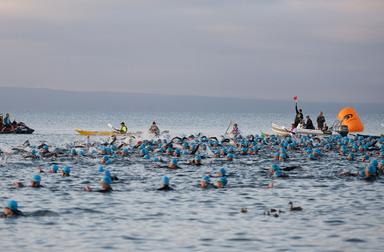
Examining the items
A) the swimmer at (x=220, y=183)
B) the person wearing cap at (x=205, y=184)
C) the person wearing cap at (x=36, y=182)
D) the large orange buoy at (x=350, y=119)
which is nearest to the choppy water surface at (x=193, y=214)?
the person wearing cap at (x=205, y=184)

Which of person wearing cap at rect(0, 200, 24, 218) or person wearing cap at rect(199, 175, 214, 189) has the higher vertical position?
person wearing cap at rect(199, 175, 214, 189)

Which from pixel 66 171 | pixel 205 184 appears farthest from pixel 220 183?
pixel 66 171

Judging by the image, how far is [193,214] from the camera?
2191 cm

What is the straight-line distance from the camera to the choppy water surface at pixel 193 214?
1755cm

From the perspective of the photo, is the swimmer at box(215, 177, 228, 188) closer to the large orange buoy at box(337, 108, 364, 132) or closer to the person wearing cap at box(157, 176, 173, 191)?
the person wearing cap at box(157, 176, 173, 191)

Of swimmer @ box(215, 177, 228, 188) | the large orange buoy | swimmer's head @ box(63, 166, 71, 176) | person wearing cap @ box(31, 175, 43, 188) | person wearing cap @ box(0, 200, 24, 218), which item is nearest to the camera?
person wearing cap @ box(0, 200, 24, 218)

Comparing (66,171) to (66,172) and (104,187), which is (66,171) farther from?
(104,187)

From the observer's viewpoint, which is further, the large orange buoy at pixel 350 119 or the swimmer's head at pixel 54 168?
the large orange buoy at pixel 350 119

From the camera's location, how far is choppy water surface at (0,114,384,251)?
1755 centimetres

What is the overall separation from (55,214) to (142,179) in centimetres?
995

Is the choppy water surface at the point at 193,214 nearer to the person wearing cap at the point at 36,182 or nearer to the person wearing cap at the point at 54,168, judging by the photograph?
the person wearing cap at the point at 36,182

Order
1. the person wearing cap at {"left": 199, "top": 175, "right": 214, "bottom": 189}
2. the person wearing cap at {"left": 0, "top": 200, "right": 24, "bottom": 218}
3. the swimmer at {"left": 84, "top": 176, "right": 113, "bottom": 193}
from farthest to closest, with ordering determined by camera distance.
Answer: the person wearing cap at {"left": 199, "top": 175, "right": 214, "bottom": 189} < the swimmer at {"left": 84, "top": 176, "right": 113, "bottom": 193} < the person wearing cap at {"left": 0, "top": 200, "right": 24, "bottom": 218}

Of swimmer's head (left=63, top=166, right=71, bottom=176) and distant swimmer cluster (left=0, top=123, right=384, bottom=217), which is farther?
swimmer's head (left=63, top=166, right=71, bottom=176)

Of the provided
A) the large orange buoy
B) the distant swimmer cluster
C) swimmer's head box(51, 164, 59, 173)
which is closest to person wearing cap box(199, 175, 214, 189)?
the distant swimmer cluster
